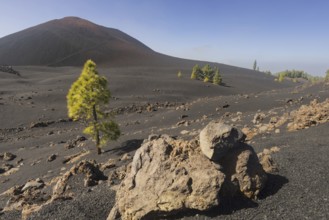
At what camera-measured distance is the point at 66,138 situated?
4231 cm

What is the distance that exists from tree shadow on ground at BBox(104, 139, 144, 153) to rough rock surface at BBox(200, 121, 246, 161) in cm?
1720

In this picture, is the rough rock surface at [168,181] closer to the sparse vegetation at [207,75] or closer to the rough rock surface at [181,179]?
the rough rock surface at [181,179]

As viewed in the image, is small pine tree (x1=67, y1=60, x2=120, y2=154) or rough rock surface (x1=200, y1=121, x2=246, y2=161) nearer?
rough rock surface (x1=200, y1=121, x2=246, y2=161)

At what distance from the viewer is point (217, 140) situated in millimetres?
13375

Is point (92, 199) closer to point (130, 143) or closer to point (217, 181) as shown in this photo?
point (217, 181)

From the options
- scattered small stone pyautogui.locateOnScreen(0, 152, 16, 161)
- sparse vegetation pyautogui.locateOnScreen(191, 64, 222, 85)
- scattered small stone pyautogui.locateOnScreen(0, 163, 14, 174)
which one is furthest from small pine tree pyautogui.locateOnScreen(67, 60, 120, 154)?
sparse vegetation pyautogui.locateOnScreen(191, 64, 222, 85)

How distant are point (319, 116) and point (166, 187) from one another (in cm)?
1763

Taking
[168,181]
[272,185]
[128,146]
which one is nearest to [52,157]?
[128,146]

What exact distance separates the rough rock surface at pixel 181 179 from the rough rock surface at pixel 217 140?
100 millimetres

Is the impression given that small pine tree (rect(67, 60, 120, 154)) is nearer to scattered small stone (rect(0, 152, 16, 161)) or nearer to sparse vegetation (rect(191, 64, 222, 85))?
scattered small stone (rect(0, 152, 16, 161))

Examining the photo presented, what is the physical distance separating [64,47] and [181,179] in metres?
156

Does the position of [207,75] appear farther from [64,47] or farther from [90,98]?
[64,47]

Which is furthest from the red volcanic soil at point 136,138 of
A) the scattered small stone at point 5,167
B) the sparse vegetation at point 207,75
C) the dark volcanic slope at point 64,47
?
the dark volcanic slope at point 64,47

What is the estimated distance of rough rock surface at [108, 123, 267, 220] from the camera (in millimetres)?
12594
